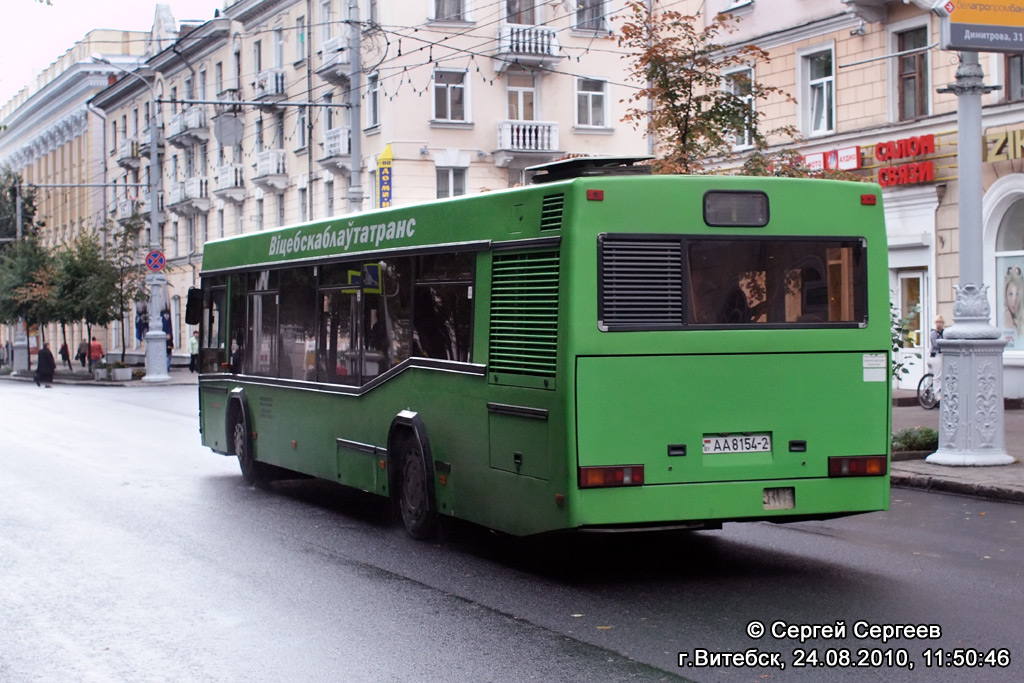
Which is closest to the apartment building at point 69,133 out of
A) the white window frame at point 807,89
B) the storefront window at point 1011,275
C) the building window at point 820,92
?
the white window frame at point 807,89

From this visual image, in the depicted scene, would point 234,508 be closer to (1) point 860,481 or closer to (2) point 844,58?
(1) point 860,481

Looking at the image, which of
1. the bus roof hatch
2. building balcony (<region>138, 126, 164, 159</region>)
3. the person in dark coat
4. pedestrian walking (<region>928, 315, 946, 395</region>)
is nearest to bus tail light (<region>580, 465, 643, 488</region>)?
the bus roof hatch

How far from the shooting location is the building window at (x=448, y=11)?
143 ft

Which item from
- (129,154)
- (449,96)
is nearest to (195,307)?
(449,96)

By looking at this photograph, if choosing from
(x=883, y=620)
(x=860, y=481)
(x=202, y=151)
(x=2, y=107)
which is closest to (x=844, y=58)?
(x=860, y=481)

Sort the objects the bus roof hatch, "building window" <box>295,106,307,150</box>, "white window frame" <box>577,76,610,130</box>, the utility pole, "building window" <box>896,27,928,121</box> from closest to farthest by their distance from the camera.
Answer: the bus roof hatch < "building window" <box>896,27,928,121</box> < the utility pole < "white window frame" <box>577,76,610,130</box> < "building window" <box>295,106,307,150</box>

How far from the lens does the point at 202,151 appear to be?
62.7 m

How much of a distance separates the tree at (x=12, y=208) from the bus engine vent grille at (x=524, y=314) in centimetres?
7474

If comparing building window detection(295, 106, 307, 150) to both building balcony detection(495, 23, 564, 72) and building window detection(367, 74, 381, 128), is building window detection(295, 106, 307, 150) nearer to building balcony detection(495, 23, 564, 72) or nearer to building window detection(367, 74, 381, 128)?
building window detection(367, 74, 381, 128)

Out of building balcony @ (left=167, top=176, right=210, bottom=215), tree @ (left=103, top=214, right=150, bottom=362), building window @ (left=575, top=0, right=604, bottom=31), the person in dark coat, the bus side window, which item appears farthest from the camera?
building balcony @ (left=167, top=176, right=210, bottom=215)

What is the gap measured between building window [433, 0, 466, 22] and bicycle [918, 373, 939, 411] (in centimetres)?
2337

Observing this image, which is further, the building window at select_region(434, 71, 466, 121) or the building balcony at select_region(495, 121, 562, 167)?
the building balcony at select_region(495, 121, 562, 167)

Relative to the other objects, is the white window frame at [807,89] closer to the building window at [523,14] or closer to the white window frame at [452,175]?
the white window frame at [452,175]

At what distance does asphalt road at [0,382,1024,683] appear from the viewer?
22.1ft
